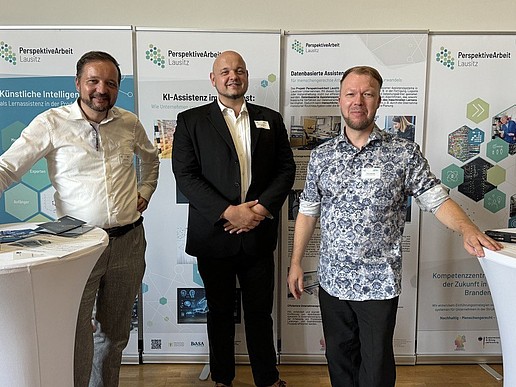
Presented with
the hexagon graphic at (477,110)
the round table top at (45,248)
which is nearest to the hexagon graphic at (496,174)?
the hexagon graphic at (477,110)

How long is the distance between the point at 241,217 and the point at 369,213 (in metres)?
0.64

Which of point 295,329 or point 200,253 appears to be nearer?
point 200,253

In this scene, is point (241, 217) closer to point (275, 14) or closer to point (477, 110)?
point (275, 14)

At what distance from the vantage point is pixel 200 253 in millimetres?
2396

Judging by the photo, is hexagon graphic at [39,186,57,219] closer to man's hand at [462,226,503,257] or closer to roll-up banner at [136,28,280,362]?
roll-up banner at [136,28,280,362]

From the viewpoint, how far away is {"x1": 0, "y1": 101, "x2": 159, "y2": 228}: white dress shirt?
6.20ft

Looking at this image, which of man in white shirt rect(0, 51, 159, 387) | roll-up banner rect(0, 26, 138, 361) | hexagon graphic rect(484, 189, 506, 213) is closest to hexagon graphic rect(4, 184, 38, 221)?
roll-up banner rect(0, 26, 138, 361)

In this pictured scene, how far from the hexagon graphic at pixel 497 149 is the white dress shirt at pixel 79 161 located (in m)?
2.06

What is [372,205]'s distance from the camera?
186cm

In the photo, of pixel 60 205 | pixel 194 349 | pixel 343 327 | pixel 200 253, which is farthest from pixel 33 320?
pixel 194 349

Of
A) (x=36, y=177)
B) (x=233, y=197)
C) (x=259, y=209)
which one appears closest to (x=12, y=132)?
(x=36, y=177)

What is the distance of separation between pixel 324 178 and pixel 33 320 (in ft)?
3.81

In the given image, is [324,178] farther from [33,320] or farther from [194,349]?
[194,349]

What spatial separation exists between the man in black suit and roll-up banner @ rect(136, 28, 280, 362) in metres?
0.36
